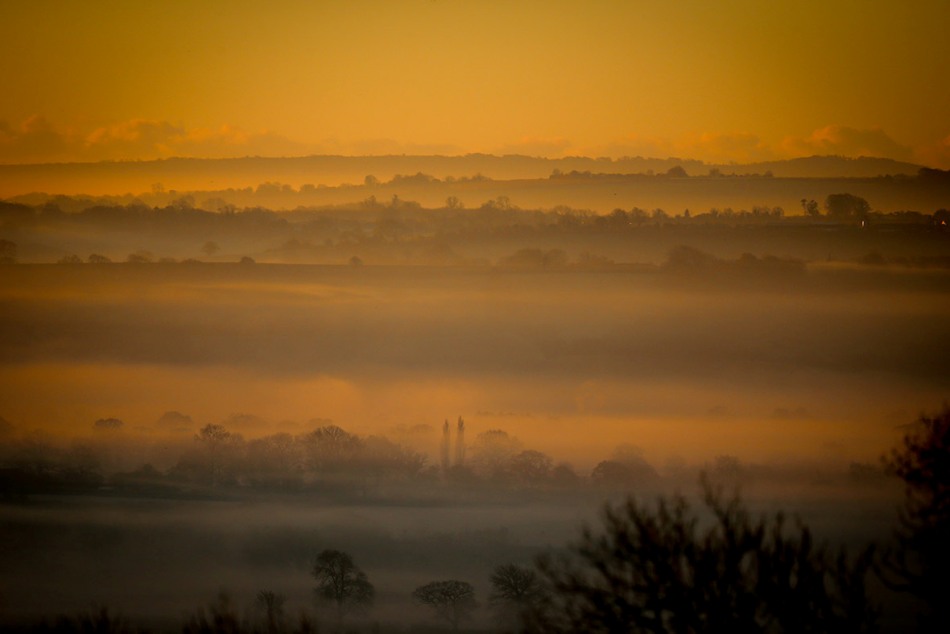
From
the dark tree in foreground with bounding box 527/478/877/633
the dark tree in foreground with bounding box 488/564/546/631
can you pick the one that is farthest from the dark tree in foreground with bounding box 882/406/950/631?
the dark tree in foreground with bounding box 488/564/546/631

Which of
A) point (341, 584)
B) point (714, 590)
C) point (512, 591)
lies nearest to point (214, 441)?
point (341, 584)

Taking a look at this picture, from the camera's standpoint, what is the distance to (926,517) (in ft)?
39.0

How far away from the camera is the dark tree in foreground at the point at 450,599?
1540 centimetres

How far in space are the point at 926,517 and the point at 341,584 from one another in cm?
775

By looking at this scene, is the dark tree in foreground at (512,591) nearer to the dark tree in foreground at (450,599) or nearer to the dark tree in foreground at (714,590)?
the dark tree in foreground at (450,599)

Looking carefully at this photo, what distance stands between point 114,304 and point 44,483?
2.80 metres

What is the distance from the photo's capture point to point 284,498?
1620 centimetres

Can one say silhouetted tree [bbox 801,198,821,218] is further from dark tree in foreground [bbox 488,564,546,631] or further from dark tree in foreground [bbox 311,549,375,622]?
dark tree in foreground [bbox 311,549,375,622]

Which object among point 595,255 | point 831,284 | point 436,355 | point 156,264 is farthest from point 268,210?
point 831,284

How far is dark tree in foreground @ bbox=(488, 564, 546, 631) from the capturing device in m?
15.2

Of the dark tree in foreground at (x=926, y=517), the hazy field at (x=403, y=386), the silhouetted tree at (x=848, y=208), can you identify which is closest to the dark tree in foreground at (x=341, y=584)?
the hazy field at (x=403, y=386)

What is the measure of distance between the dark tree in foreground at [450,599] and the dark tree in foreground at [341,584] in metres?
0.75

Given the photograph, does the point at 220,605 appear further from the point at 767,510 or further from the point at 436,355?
the point at 767,510

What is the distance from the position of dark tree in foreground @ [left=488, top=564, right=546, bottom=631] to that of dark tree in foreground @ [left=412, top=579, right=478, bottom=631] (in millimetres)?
308
